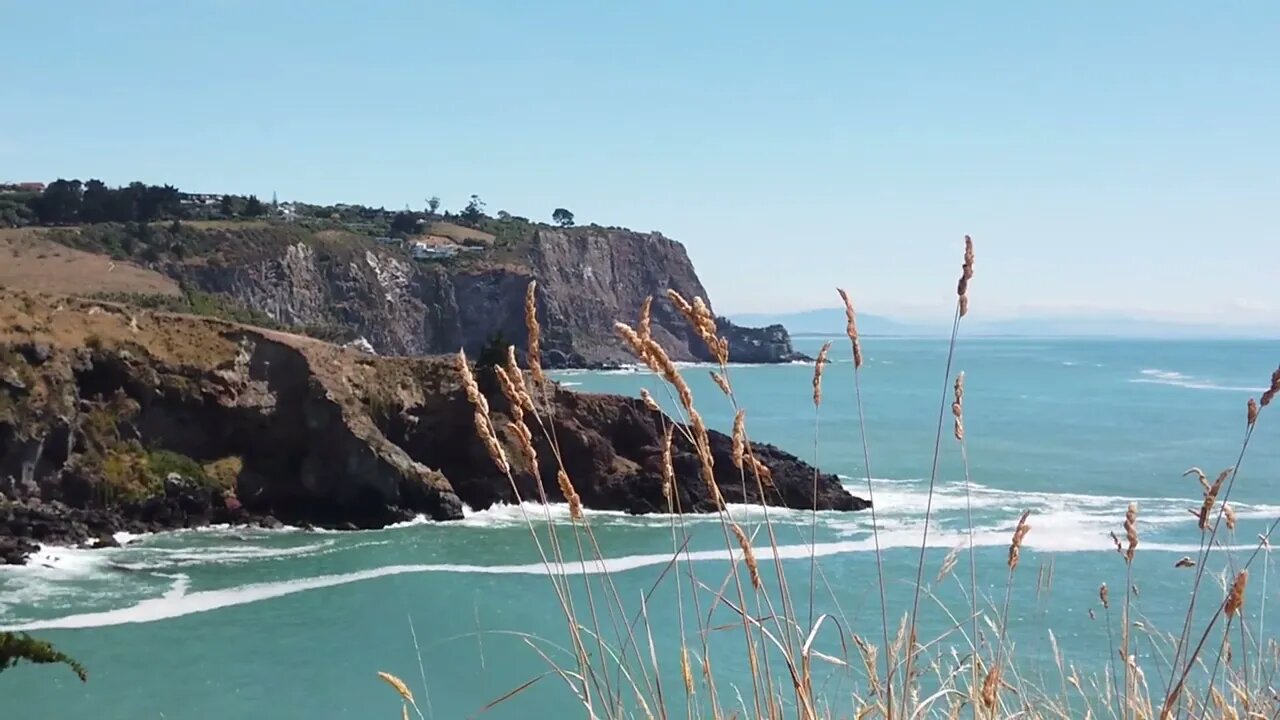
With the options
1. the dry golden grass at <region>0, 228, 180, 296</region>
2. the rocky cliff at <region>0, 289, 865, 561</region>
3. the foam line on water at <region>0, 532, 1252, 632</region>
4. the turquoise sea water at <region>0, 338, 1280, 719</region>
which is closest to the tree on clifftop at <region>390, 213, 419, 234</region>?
the dry golden grass at <region>0, 228, 180, 296</region>

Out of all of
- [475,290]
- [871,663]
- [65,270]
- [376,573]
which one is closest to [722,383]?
[871,663]

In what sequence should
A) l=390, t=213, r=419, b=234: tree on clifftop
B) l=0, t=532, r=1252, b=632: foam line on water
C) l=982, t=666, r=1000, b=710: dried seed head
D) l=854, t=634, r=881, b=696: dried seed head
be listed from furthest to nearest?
l=390, t=213, r=419, b=234: tree on clifftop
l=0, t=532, r=1252, b=632: foam line on water
l=854, t=634, r=881, b=696: dried seed head
l=982, t=666, r=1000, b=710: dried seed head

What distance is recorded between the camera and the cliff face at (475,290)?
7206 cm

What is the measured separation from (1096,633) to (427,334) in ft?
224

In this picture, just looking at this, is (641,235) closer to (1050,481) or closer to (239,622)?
(1050,481)

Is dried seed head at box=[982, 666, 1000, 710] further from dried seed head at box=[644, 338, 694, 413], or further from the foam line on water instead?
the foam line on water

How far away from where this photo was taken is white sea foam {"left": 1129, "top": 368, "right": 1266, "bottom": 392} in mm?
85188

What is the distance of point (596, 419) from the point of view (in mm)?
32750

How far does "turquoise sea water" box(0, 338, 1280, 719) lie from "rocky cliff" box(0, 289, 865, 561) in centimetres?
115

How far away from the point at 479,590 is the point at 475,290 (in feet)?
212

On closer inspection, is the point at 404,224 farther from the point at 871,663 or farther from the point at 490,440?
the point at 490,440

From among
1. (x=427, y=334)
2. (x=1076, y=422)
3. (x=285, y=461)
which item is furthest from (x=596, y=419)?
(x=427, y=334)

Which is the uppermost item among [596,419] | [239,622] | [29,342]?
[29,342]

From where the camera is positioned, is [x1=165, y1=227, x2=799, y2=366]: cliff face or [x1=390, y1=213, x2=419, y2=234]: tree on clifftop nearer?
[x1=165, y1=227, x2=799, y2=366]: cliff face
